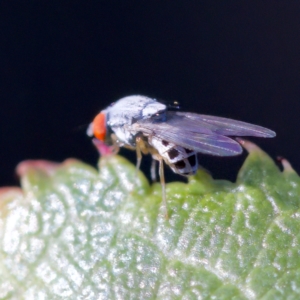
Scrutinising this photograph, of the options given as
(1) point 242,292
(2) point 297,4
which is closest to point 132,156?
(1) point 242,292

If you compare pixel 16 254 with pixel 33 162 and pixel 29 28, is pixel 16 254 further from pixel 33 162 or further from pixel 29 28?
pixel 29 28

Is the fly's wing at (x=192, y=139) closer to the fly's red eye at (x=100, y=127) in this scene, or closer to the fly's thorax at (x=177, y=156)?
the fly's thorax at (x=177, y=156)

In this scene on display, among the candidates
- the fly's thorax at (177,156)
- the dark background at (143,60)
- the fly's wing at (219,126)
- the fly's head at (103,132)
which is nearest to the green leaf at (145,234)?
the fly's thorax at (177,156)

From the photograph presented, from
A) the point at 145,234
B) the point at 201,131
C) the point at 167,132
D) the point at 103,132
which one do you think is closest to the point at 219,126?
the point at 201,131

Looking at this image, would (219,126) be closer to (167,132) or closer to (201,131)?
(201,131)

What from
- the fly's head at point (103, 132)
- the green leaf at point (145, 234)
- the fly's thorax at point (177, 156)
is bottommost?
the green leaf at point (145, 234)
